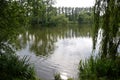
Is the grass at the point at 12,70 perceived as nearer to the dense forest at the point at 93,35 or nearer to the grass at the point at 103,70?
the dense forest at the point at 93,35

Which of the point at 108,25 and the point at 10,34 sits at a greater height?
the point at 108,25

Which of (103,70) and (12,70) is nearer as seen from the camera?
(12,70)

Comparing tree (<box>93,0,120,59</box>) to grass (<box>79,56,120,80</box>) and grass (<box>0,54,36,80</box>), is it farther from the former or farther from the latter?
grass (<box>0,54,36,80</box>)

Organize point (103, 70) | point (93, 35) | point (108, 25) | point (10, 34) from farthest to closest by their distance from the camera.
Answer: point (103, 70), point (10, 34), point (93, 35), point (108, 25)

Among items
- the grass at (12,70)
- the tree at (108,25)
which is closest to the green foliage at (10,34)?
the grass at (12,70)

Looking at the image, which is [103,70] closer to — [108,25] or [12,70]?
[108,25]

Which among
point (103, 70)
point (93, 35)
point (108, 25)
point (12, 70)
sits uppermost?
point (108, 25)

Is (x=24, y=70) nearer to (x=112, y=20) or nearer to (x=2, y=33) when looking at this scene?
(x=2, y=33)

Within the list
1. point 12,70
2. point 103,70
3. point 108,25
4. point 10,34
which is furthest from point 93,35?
point 12,70

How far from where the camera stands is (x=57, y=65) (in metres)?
14.9

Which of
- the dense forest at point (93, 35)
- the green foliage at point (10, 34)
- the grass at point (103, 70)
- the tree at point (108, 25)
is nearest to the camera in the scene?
the tree at point (108, 25)

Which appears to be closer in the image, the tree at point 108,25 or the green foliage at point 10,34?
the tree at point 108,25

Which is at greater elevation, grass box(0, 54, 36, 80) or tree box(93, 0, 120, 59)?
tree box(93, 0, 120, 59)

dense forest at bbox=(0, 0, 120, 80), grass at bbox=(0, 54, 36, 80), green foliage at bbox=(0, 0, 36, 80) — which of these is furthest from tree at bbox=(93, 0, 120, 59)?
grass at bbox=(0, 54, 36, 80)
